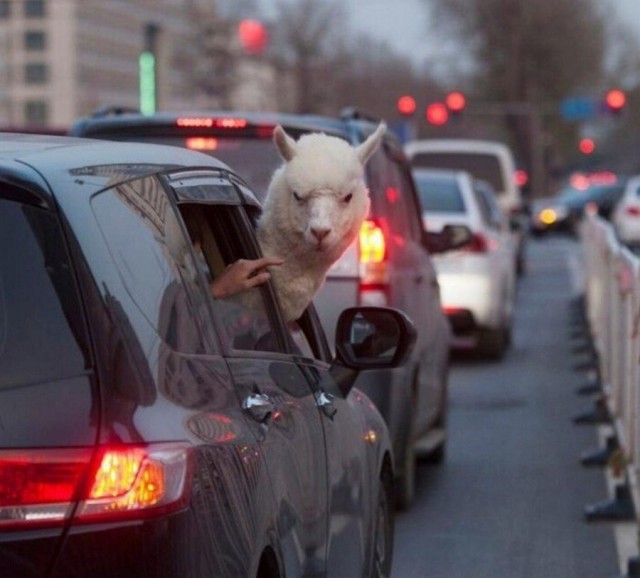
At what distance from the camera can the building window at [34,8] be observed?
134m

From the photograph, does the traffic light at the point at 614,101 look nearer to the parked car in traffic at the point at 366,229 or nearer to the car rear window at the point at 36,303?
the parked car in traffic at the point at 366,229

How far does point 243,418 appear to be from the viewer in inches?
172

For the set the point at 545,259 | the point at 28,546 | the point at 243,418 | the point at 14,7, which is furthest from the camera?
the point at 14,7

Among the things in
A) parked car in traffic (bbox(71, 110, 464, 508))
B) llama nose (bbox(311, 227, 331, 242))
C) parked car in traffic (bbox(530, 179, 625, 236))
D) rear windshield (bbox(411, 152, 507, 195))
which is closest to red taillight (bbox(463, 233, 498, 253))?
parked car in traffic (bbox(71, 110, 464, 508))

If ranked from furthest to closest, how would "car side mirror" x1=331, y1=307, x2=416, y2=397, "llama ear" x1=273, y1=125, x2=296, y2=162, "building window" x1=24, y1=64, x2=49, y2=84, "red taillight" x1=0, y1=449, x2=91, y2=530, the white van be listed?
"building window" x1=24, y1=64, x2=49, y2=84 < the white van < "llama ear" x1=273, y1=125, x2=296, y2=162 < "car side mirror" x1=331, y1=307, x2=416, y2=397 < "red taillight" x1=0, y1=449, x2=91, y2=530

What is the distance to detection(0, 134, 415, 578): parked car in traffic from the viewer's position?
3.58 m

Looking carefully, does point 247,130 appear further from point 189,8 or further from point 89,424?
point 189,8

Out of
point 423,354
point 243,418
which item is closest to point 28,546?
point 243,418

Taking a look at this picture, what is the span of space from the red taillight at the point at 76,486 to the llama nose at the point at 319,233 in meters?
2.88

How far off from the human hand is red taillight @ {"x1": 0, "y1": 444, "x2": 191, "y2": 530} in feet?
4.24

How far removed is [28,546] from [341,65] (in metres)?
88.9

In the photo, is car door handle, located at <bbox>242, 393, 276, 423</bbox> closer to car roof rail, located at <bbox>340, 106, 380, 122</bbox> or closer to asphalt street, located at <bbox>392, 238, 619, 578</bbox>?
asphalt street, located at <bbox>392, 238, 619, 578</bbox>

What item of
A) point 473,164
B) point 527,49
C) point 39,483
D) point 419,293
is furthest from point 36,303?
point 527,49

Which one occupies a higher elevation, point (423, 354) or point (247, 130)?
point (247, 130)
